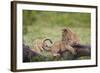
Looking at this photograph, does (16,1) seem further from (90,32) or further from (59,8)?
(90,32)

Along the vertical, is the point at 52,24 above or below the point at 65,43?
above

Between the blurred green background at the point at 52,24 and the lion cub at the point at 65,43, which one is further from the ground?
the blurred green background at the point at 52,24

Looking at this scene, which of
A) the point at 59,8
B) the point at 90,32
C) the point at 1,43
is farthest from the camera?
the point at 90,32

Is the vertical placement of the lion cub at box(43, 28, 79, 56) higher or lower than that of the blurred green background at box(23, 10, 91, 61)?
lower

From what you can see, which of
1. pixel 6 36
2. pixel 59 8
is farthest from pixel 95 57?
pixel 6 36

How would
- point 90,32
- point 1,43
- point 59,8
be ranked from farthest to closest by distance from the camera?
point 90,32 < point 59,8 < point 1,43

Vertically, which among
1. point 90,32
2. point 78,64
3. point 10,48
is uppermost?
point 90,32

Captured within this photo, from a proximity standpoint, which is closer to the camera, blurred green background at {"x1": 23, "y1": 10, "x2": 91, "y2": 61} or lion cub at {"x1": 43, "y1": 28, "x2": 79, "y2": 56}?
blurred green background at {"x1": 23, "y1": 10, "x2": 91, "y2": 61}

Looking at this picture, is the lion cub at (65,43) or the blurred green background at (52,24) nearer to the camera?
the blurred green background at (52,24)
